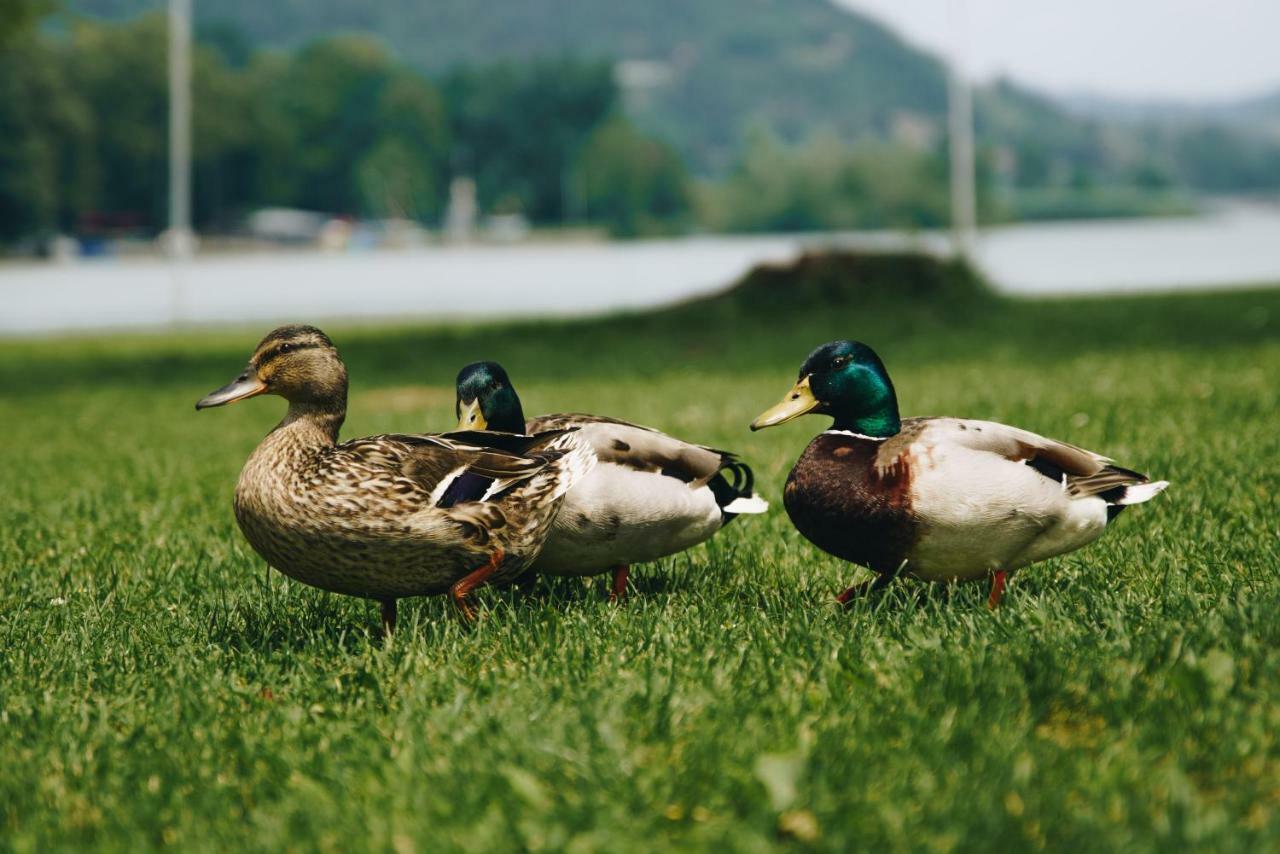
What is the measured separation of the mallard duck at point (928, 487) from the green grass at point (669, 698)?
0.62ft

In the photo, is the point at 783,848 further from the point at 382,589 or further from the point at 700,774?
the point at 382,589

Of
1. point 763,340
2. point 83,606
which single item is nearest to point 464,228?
point 763,340

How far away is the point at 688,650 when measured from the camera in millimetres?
3711

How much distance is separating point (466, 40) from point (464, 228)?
9968 cm

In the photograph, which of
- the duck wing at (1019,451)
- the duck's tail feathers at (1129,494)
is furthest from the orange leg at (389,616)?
the duck's tail feathers at (1129,494)

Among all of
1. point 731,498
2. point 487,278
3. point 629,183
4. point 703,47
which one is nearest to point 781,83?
point 703,47

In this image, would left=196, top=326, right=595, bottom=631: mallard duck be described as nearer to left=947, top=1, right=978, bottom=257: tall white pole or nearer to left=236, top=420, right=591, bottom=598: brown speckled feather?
left=236, top=420, right=591, bottom=598: brown speckled feather

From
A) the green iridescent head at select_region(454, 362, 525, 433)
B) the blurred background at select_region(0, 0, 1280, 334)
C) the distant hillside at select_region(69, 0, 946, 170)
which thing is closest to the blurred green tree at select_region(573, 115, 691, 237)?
the blurred background at select_region(0, 0, 1280, 334)

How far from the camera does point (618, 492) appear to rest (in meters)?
4.18

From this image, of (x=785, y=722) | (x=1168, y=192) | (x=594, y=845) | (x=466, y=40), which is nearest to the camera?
(x=594, y=845)

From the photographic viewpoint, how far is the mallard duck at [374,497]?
3721mm

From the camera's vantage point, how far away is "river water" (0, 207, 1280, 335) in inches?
1164

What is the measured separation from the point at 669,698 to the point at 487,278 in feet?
150

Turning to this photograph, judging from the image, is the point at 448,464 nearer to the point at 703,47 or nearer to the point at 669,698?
the point at 669,698
